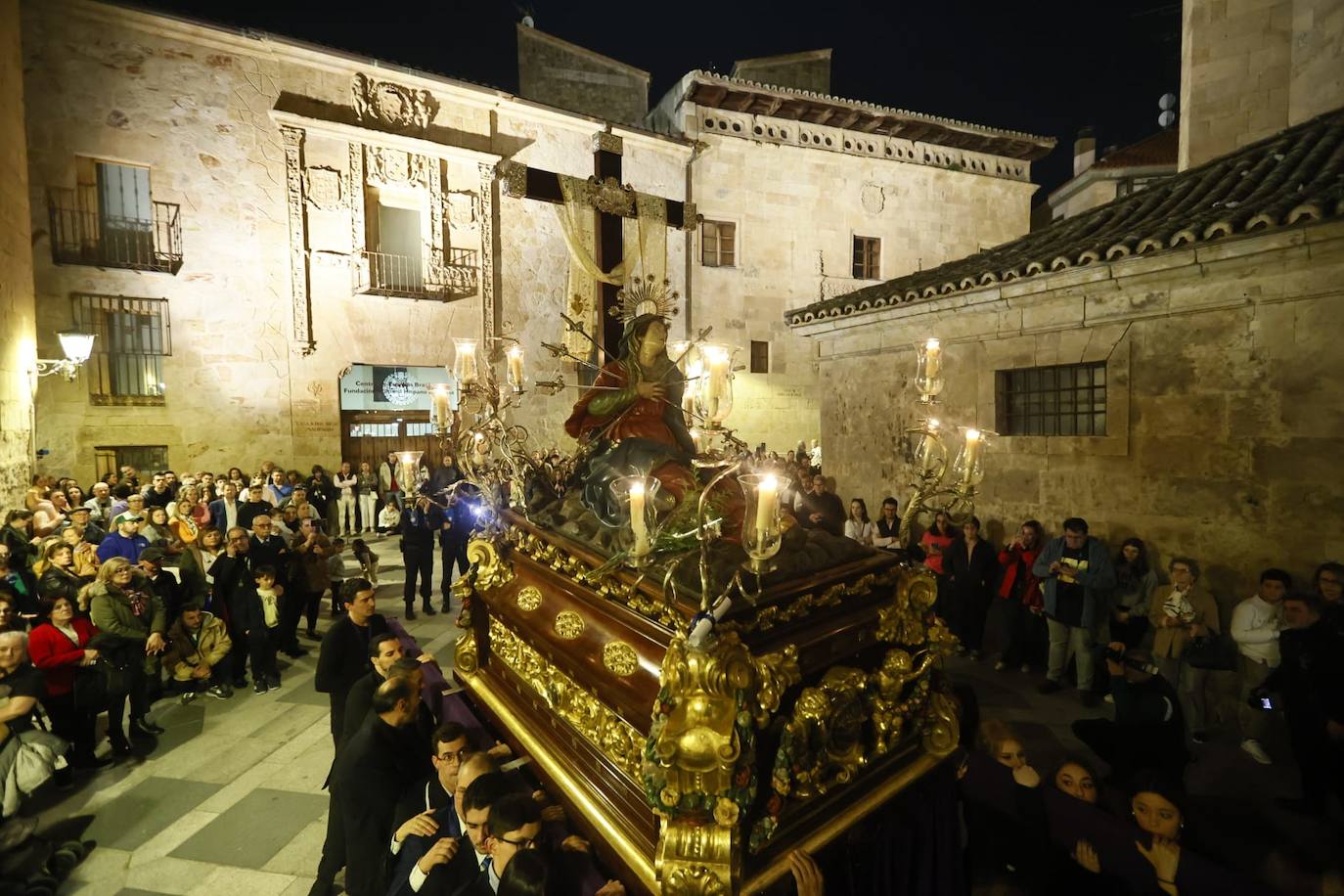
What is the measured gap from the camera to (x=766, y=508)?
1740 mm

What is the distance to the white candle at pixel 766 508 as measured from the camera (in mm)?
1731

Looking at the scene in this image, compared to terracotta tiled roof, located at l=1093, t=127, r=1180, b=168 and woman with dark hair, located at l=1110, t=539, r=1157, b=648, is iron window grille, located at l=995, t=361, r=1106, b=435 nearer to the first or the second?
woman with dark hair, located at l=1110, t=539, r=1157, b=648

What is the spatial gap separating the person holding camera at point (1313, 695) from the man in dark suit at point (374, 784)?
5.07m

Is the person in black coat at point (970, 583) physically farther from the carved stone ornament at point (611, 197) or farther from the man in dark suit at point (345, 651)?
the man in dark suit at point (345, 651)

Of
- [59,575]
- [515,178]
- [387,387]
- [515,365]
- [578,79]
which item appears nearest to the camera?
[515,365]

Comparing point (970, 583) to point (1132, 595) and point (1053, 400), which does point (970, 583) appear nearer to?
point (1132, 595)

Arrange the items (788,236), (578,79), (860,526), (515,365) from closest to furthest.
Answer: (515,365)
(860,526)
(578,79)
(788,236)

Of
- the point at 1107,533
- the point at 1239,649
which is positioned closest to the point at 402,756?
the point at 1239,649

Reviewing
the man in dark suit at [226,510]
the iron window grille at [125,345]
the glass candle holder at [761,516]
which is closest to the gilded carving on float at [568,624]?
the glass candle holder at [761,516]

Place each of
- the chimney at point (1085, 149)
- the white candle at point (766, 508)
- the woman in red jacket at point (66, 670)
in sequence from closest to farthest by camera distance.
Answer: the white candle at point (766, 508) < the woman in red jacket at point (66, 670) < the chimney at point (1085, 149)

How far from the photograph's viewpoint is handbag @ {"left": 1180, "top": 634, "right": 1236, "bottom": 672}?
14.1 feet

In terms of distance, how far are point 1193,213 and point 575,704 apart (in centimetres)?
696

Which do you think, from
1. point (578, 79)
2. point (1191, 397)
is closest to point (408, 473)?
point (1191, 397)

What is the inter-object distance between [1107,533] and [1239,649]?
1889mm
